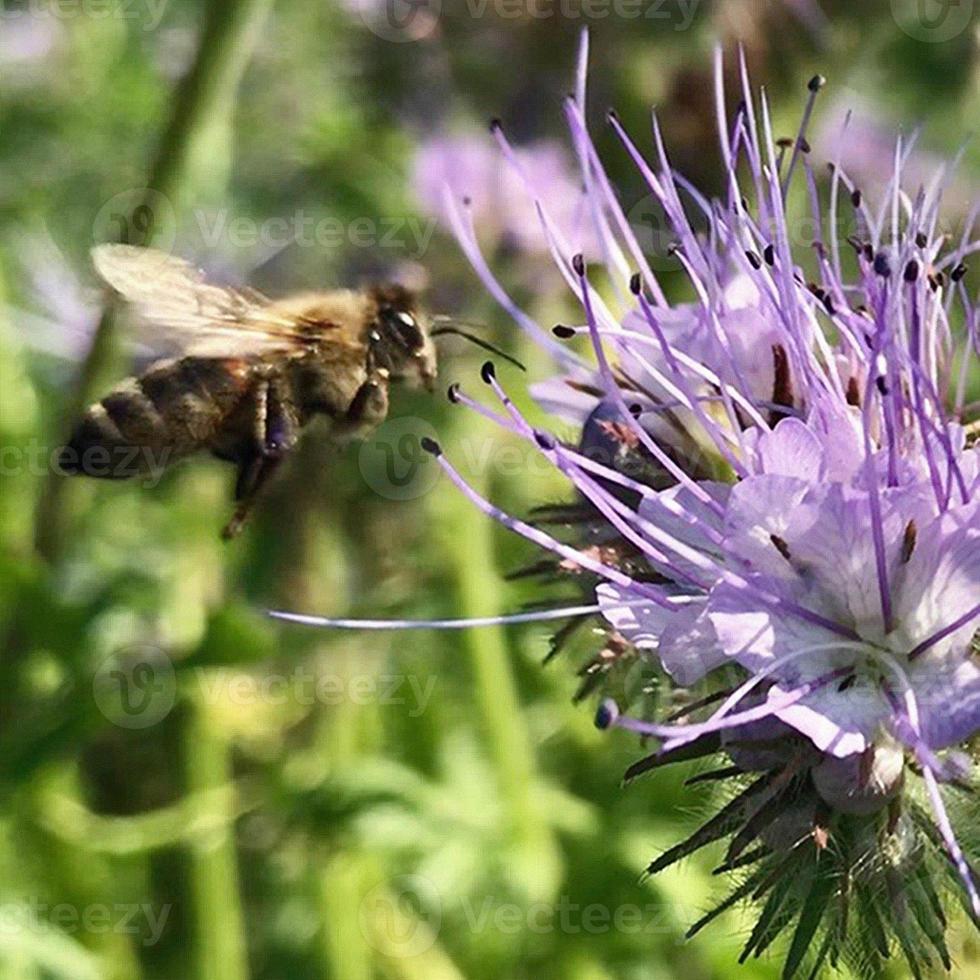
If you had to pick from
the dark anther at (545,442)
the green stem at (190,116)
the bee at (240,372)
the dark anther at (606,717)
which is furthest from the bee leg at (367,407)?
the dark anther at (606,717)

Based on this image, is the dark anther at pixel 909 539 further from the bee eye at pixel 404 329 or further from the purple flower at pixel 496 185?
the purple flower at pixel 496 185

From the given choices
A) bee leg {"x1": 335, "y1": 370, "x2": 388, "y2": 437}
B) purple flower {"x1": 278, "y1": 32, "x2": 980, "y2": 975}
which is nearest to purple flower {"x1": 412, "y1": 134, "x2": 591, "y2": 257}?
bee leg {"x1": 335, "y1": 370, "x2": 388, "y2": 437}

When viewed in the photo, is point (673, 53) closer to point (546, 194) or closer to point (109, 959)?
point (546, 194)

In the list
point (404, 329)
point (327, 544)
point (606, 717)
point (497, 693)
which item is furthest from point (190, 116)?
point (606, 717)

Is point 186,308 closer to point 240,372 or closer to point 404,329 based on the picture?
point 240,372

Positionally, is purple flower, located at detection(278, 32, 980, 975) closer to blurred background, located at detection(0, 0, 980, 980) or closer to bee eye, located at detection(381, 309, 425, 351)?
blurred background, located at detection(0, 0, 980, 980)

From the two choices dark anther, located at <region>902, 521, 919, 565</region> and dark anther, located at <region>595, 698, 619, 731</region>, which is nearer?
dark anther, located at <region>595, 698, 619, 731</region>

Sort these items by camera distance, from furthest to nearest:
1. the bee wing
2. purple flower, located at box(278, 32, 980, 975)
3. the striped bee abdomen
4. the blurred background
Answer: the blurred background, the striped bee abdomen, the bee wing, purple flower, located at box(278, 32, 980, 975)
